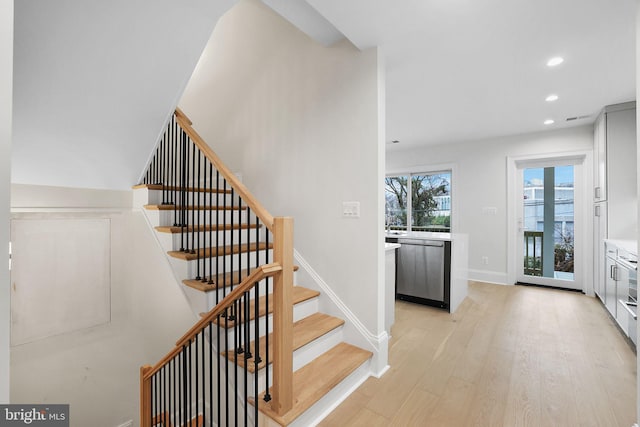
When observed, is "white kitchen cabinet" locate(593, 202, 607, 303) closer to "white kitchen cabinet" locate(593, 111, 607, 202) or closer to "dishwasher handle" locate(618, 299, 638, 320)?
"white kitchen cabinet" locate(593, 111, 607, 202)

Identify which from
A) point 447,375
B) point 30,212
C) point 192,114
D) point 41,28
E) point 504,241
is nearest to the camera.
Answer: point 41,28

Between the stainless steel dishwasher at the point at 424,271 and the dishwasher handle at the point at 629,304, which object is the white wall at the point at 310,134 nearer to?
the stainless steel dishwasher at the point at 424,271

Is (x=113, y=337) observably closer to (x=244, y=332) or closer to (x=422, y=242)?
(x=244, y=332)

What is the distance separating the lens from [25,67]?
67.2 inches

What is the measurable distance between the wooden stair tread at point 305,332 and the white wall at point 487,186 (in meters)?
3.77

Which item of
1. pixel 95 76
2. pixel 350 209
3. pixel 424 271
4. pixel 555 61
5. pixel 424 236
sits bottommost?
pixel 424 271

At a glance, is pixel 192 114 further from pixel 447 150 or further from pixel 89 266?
pixel 447 150

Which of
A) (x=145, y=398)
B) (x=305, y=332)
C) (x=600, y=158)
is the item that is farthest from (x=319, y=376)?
(x=600, y=158)

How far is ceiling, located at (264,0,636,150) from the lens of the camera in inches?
74.2

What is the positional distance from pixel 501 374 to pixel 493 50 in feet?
8.34

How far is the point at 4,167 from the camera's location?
68 cm

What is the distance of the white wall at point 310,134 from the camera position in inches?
88.6

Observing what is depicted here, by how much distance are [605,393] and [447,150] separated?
14.0 feet

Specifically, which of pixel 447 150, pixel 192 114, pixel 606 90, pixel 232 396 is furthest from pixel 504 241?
pixel 192 114
